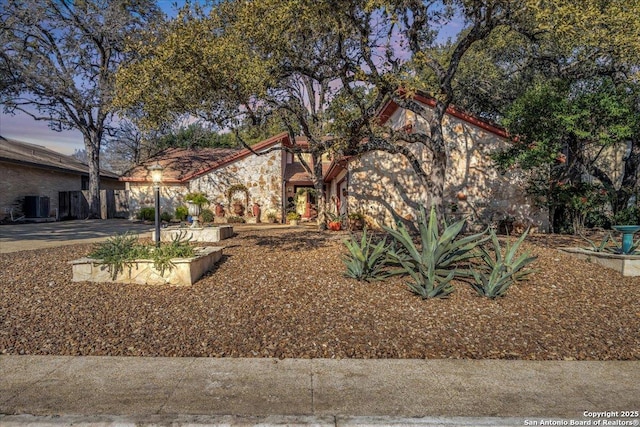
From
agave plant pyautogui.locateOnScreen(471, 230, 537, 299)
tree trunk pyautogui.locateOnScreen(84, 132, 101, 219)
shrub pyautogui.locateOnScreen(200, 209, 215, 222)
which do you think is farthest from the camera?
tree trunk pyautogui.locateOnScreen(84, 132, 101, 219)

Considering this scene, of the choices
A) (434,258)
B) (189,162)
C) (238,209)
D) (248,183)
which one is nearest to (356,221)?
(434,258)

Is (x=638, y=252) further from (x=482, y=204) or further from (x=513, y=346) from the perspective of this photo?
(x=482, y=204)

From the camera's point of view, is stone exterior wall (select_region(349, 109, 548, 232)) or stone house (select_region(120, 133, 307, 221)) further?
stone house (select_region(120, 133, 307, 221))

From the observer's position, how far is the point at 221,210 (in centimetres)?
2206

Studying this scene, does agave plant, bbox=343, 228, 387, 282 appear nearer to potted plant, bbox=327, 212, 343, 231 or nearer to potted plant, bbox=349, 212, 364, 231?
potted plant, bbox=349, 212, 364, 231

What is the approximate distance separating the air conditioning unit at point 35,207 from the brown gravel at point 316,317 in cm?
1833

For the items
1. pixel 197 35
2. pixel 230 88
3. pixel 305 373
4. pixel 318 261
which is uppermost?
pixel 197 35

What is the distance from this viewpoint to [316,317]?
5.35m

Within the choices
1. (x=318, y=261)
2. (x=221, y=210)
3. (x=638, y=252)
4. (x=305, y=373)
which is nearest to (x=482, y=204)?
(x=638, y=252)

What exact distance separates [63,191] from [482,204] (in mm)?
25892

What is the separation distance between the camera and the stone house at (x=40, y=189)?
2167 cm

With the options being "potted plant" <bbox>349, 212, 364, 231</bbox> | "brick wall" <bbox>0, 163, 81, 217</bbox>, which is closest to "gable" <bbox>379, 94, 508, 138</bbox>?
"potted plant" <bbox>349, 212, 364, 231</bbox>

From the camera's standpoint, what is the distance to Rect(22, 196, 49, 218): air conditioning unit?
22.6m

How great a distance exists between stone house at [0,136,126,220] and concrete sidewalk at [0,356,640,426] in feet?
73.4
